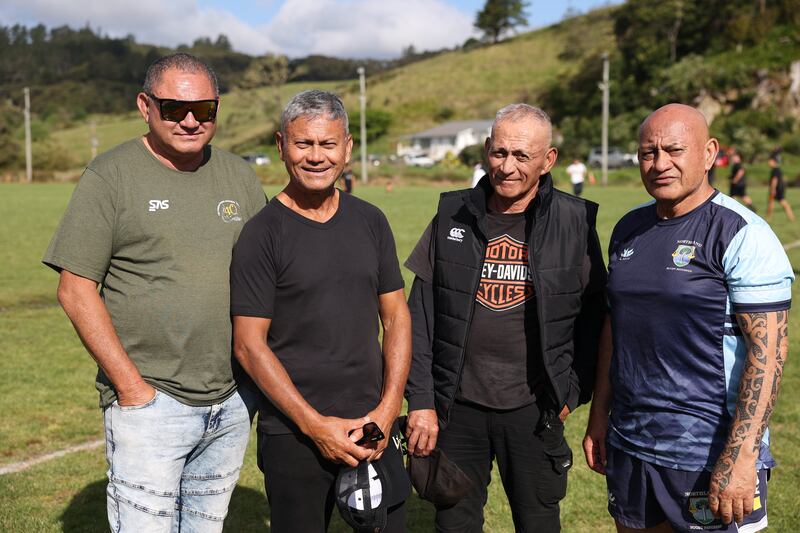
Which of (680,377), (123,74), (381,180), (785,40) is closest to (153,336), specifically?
(680,377)

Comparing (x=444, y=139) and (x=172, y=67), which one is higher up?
(x=444, y=139)

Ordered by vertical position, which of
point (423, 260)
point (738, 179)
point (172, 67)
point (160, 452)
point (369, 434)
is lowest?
point (160, 452)

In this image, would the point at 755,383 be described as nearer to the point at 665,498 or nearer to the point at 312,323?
the point at 665,498

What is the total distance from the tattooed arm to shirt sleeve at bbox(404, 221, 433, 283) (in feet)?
4.52

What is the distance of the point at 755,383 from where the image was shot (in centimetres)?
273

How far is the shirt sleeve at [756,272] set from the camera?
2.68m

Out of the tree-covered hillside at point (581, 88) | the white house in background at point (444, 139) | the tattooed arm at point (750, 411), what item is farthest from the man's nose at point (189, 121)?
the white house in background at point (444, 139)

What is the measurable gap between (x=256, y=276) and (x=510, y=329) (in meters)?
1.21

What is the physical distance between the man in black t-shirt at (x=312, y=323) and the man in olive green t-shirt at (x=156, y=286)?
200 millimetres

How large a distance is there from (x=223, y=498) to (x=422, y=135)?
8490 cm

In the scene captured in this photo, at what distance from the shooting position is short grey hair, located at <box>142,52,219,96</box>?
3.09m

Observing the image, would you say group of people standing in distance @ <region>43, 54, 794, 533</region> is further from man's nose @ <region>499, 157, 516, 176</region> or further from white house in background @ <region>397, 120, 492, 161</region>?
white house in background @ <region>397, 120, 492, 161</region>

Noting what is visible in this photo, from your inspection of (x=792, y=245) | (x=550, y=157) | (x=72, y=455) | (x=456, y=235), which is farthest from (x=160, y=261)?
(x=792, y=245)

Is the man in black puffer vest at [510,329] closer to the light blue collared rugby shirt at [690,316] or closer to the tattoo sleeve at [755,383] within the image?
the light blue collared rugby shirt at [690,316]
